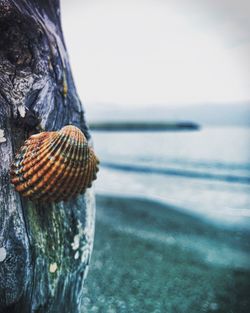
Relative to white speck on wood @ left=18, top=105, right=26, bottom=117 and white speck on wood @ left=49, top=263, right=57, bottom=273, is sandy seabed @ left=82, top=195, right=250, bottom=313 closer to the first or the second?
white speck on wood @ left=49, top=263, right=57, bottom=273

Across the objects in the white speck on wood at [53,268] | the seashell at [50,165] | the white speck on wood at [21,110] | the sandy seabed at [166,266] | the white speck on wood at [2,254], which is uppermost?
the white speck on wood at [21,110]

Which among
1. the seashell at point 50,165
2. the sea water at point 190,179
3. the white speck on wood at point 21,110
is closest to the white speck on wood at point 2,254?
the seashell at point 50,165

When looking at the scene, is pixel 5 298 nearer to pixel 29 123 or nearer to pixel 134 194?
pixel 29 123

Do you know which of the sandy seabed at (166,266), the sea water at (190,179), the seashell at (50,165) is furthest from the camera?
the sea water at (190,179)

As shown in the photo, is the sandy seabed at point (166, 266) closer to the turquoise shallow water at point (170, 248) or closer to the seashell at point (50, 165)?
the turquoise shallow water at point (170, 248)

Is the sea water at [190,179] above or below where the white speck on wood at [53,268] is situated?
below

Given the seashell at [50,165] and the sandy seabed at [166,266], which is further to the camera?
the sandy seabed at [166,266]

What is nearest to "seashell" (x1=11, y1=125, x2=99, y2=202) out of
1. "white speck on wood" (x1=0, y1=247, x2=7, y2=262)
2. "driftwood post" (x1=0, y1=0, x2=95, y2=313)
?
"driftwood post" (x1=0, y1=0, x2=95, y2=313)

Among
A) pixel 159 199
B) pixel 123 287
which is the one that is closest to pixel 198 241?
pixel 123 287

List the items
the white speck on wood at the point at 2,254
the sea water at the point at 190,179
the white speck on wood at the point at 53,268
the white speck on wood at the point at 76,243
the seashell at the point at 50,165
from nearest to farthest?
the white speck on wood at the point at 2,254
the seashell at the point at 50,165
the white speck on wood at the point at 53,268
the white speck on wood at the point at 76,243
the sea water at the point at 190,179
